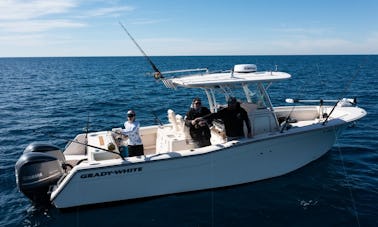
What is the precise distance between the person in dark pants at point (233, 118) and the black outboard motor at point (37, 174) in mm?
3332

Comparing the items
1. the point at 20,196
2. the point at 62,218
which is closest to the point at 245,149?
the point at 62,218

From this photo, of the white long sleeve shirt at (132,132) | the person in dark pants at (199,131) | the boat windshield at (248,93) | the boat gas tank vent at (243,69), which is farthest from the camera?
the boat gas tank vent at (243,69)

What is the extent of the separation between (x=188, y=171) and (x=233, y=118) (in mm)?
1498

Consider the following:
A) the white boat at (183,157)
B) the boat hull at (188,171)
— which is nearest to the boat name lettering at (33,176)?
the white boat at (183,157)

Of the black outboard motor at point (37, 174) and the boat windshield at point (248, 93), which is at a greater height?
the boat windshield at point (248, 93)

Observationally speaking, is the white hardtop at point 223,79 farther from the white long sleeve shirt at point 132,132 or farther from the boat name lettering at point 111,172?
the boat name lettering at point 111,172

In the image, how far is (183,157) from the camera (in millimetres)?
7523

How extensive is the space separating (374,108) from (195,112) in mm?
13001

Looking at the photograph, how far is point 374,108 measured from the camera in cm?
1789

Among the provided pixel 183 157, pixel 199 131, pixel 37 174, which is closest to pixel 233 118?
pixel 199 131

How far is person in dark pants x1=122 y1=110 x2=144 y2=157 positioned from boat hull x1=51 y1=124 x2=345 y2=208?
69 cm

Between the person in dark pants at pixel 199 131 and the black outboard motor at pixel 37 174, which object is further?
the person in dark pants at pixel 199 131

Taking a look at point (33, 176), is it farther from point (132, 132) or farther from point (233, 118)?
point (233, 118)

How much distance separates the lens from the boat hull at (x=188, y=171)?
23.4ft
